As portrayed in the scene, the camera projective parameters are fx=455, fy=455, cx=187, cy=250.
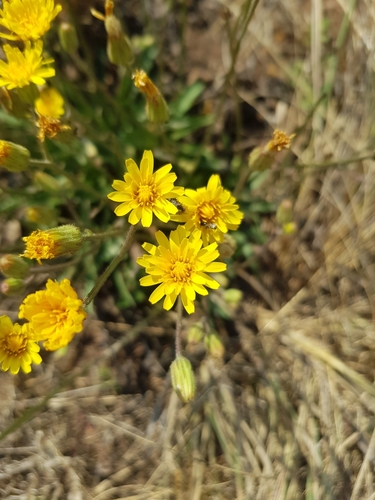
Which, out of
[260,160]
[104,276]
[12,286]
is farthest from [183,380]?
[260,160]

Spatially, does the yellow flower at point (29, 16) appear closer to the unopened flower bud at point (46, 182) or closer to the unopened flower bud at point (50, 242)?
the unopened flower bud at point (46, 182)

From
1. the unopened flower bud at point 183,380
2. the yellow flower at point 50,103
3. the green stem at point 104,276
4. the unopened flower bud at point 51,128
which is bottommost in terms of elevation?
the unopened flower bud at point 183,380

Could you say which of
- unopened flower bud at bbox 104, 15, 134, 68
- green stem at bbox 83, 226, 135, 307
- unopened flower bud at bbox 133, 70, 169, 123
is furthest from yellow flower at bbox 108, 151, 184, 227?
unopened flower bud at bbox 104, 15, 134, 68

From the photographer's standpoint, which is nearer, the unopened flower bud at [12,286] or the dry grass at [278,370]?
the unopened flower bud at [12,286]

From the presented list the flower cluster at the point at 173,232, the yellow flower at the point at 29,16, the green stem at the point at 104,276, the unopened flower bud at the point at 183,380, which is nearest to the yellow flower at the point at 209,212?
the flower cluster at the point at 173,232

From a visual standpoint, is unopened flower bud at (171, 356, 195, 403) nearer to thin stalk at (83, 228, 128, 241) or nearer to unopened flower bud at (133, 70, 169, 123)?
thin stalk at (83, 228, 128, 241)

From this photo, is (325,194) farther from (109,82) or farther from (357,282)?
(109,82)

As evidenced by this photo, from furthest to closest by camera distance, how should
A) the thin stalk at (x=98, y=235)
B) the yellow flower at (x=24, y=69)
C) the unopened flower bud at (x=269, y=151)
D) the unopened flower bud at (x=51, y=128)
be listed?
the unopened flower bud at (x=269, y=151), the unopened flower bud at (x=51, y=128), the yellow flower at (x=24, y=69), the thin stalk at (x=98, y=235)

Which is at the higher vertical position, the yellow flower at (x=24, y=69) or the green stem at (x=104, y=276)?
the yellow flower at (x=24, y=69)
